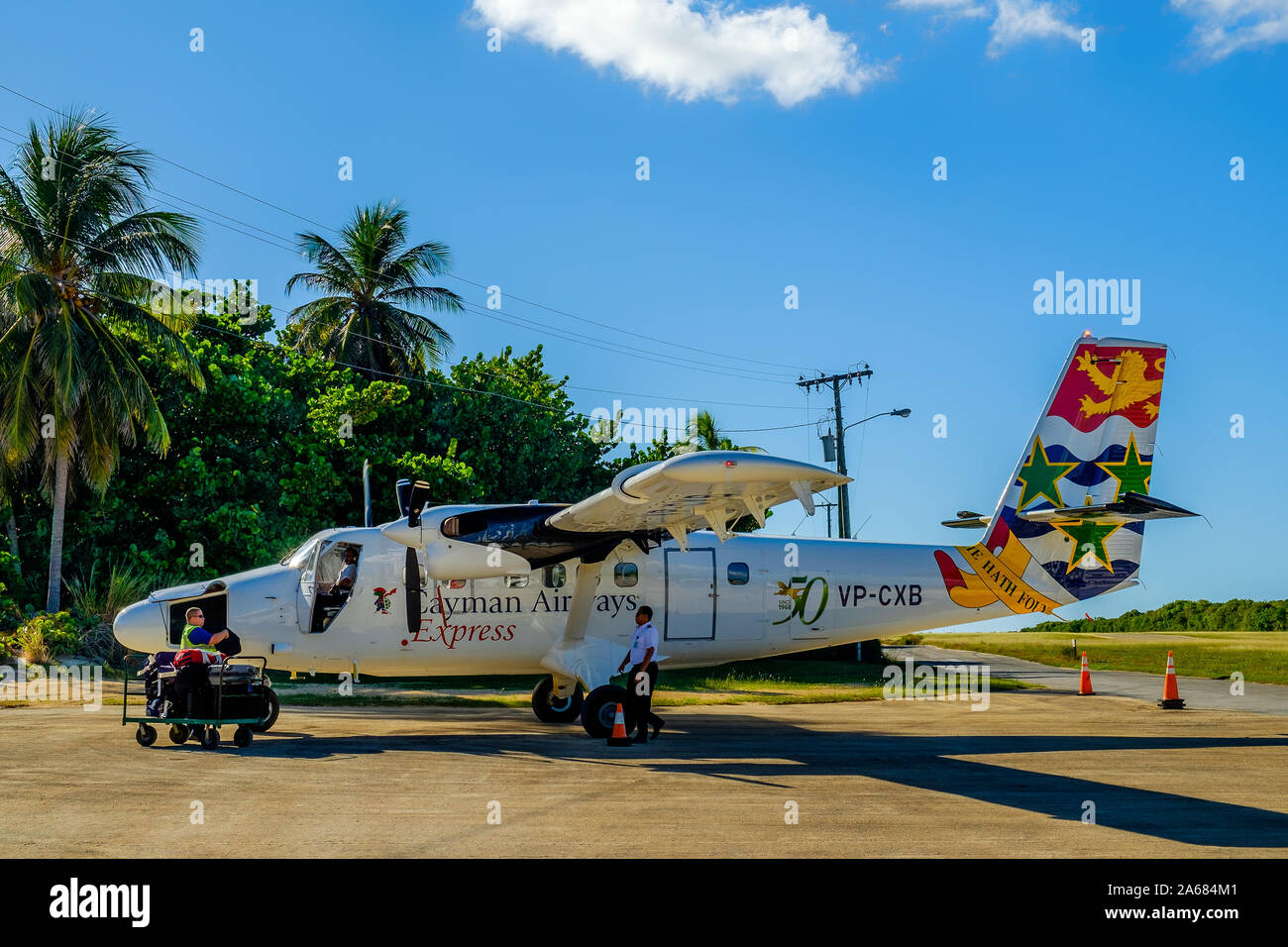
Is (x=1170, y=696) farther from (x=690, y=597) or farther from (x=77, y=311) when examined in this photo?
(x=77, y=311)

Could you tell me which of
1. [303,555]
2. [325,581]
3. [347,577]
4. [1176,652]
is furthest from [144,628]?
[1176,652]

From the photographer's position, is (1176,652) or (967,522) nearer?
(967,522)

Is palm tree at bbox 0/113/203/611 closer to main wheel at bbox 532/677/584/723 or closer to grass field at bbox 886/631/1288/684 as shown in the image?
main wheel at bbox 532/677/584/723

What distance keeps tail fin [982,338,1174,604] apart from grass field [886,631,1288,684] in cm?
1055

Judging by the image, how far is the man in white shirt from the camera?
512 inches

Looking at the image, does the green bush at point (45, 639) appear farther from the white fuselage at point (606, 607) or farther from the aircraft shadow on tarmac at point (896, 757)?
the aircraft shadow on tarmac at point (896, 757)

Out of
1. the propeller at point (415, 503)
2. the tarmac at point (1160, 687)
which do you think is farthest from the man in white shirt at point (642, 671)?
the tarmac at point (1160, 687)

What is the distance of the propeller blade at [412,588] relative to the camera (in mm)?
14164

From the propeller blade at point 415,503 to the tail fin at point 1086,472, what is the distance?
847cm

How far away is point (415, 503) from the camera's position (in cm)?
1414

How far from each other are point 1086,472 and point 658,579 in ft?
22.5

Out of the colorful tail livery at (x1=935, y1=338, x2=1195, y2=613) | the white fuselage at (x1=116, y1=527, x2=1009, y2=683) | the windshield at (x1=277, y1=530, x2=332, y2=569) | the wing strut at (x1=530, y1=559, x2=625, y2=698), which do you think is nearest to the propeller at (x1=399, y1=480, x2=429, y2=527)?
the white fuselage at (x1=116, y1=527, x2=1009, y2=683)

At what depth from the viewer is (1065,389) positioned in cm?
1606
